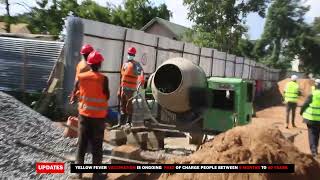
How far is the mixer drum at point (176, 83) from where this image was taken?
28.2ft

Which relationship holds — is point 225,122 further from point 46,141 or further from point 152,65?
point 152,65

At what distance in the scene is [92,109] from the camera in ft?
22.3

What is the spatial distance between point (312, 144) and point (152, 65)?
7987 millimetres

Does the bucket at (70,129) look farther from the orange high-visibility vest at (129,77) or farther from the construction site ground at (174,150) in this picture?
the orange high-visibility vest at (129,77)

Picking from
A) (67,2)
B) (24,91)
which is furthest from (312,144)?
(67,2)

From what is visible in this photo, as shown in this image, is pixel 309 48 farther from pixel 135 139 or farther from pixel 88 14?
pixel 135 139

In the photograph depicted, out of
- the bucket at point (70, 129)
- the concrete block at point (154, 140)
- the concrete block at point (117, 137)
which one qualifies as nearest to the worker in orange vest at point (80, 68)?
the bucket at point (70, 129)

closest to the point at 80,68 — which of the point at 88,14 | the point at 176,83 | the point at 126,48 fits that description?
the point at 176,83

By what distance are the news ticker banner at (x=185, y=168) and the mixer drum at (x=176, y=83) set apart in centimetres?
198

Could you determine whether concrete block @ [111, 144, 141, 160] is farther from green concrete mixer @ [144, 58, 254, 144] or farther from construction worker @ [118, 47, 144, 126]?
construction worker @ [118, 47, 144, 126]

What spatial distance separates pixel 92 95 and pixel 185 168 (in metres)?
1.60

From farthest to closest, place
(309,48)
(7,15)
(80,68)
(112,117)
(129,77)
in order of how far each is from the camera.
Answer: (309,48)
(7,15)
(112,117)
(129,77)
(80,68)

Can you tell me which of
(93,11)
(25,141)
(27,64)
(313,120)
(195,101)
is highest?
(93,11)

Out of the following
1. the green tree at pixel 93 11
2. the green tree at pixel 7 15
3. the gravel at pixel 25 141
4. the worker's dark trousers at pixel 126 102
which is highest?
the green tree at pixel 93 11
